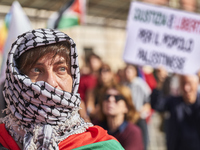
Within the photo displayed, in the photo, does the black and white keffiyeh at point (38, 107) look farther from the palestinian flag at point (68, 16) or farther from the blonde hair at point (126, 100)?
the palestinian flag at point (68, 16)

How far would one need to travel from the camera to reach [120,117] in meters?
3.66

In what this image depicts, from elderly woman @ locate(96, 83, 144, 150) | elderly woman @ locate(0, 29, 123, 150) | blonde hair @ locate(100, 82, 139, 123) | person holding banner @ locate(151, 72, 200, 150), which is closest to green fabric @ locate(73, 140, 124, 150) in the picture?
elderly woman @ locate(0, 29, 123, 150)

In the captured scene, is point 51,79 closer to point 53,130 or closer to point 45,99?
point 45,99

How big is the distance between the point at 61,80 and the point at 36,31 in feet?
0.95

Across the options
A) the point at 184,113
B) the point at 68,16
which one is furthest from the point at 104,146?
the point at 68,16

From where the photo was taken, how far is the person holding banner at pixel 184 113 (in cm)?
426

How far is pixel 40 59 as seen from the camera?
5.72 ft

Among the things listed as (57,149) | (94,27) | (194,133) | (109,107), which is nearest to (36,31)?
(57,149)

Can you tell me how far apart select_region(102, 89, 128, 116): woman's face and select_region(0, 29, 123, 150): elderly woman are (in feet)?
5.92

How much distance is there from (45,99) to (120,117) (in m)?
2.09

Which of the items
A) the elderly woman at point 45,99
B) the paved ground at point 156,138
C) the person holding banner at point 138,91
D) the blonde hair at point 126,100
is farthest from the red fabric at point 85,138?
the paved ground at point 156,138

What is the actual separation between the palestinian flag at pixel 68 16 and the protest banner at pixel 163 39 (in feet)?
2.88

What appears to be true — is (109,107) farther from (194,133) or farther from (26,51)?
(26,51)

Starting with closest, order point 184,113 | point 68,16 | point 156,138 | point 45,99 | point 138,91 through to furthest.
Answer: point 45,99
point 184,113
point 68,16
point 138,91
point 156,138
